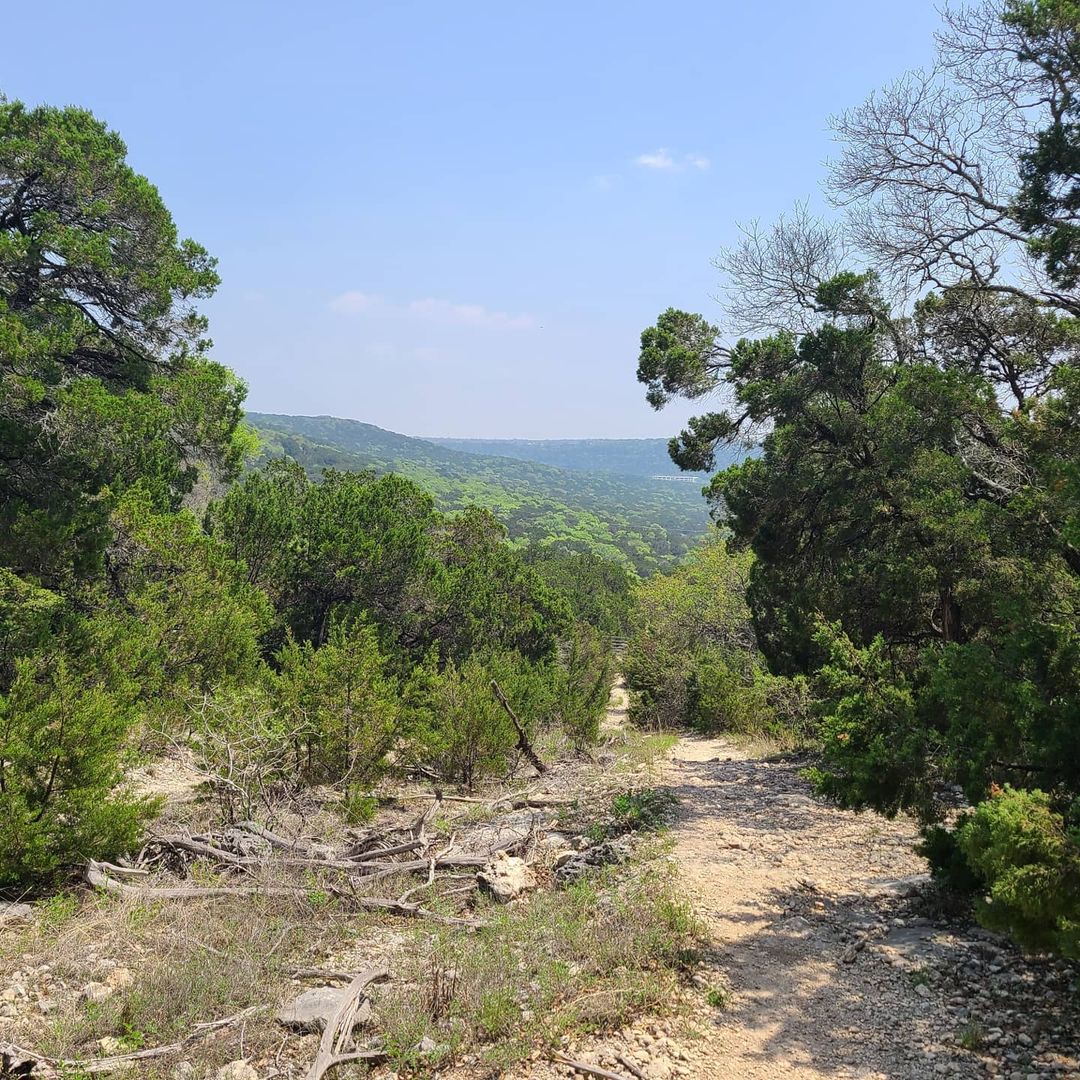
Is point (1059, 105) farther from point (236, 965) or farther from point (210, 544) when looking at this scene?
point (210, 544)

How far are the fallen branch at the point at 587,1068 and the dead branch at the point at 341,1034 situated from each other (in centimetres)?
102

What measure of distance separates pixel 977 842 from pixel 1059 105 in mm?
8445

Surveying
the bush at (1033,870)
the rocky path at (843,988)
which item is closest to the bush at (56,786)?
the rocky path at (843,988)

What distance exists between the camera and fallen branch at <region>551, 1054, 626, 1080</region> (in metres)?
3.71

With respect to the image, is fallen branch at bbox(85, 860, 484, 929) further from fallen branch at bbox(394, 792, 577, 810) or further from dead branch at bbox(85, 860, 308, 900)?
fallen branch at bbox(394, 792, 577, 810)

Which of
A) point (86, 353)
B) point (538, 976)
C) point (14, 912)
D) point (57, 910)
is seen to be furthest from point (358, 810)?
point (86, 353)

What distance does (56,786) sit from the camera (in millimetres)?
6496

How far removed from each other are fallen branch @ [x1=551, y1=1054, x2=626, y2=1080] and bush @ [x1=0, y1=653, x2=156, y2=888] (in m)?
4.72

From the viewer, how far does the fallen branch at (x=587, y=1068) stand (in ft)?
12.2


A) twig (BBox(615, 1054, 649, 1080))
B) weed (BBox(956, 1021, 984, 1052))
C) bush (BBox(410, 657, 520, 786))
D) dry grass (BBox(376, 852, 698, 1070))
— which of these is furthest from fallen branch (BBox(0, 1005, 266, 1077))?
bush (BBox(410, 657, 520, 786))

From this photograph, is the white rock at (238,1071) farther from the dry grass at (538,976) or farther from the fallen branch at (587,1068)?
the fallen branch at (587,1068)

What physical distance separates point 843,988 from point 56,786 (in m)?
6.77

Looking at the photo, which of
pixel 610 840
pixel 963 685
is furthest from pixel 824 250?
pixel 610 840

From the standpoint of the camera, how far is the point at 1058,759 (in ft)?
13.9
